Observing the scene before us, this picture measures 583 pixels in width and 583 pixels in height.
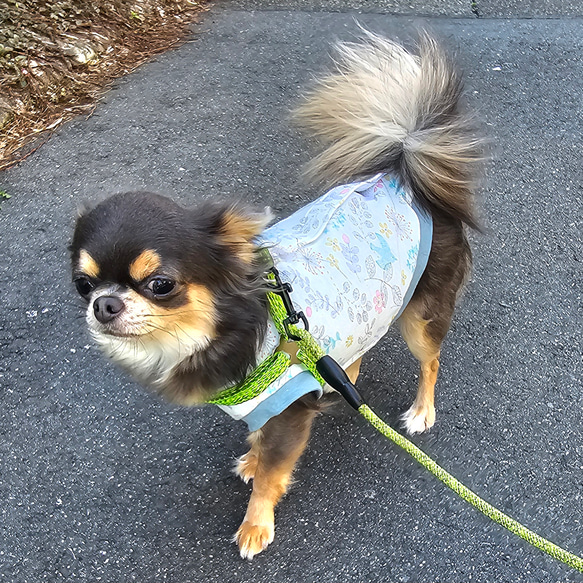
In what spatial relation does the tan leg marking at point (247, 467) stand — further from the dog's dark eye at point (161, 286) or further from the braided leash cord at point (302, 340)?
the dog's dark eye at point (161, 286)

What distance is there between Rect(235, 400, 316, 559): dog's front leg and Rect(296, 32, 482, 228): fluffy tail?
2.94 feet

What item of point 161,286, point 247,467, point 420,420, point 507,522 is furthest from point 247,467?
point 507,522

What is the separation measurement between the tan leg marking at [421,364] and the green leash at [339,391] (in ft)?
2.17

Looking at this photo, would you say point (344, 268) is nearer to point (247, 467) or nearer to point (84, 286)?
point (84, 286)

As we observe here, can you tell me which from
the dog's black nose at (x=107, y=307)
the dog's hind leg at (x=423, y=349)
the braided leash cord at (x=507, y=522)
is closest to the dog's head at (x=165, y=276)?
the dog's black nose at (x=107, y=307)

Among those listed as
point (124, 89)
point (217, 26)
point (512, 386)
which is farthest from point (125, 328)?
point (217, 26)

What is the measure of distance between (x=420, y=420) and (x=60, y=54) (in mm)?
3243

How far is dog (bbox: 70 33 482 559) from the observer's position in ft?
4.90

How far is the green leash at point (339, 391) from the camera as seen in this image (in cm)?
131

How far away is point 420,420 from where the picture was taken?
94.0 inches

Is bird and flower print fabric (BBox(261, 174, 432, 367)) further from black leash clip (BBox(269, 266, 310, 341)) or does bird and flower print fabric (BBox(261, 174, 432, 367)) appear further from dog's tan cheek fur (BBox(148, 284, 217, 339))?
dog's tan cheek fur (BBox(148, 284, 217, 339))

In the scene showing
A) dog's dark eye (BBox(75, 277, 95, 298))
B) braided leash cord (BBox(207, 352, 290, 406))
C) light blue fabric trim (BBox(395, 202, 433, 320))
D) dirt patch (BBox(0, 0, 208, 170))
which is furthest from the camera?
dirt patch (BBox(0, 0, 208, 170))

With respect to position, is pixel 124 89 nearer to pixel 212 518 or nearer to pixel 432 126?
pixel 432 126

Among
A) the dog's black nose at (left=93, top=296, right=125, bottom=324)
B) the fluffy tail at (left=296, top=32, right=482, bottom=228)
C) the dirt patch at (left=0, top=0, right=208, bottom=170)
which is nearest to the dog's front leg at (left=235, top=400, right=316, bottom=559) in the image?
the dog's black nose at (left=93, top=296, right=125, bottom=324)
